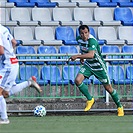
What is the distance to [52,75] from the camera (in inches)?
576

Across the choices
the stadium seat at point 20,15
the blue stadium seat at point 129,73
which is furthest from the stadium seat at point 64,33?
the blue stadium seat at point 129,73

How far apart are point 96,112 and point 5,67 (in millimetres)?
4236

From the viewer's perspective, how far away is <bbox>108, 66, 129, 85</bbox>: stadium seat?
1473 centimetres

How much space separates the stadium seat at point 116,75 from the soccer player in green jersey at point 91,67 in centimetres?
139

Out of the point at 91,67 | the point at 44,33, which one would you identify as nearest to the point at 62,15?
the point at 44,33

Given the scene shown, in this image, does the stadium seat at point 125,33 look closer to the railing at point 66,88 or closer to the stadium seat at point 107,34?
the stadium seat at point 107,34

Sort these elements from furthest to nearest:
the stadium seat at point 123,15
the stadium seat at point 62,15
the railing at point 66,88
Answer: the stadium seat at point 123,15 < the stadium seat at point 62,15 < the railing at point 66,88

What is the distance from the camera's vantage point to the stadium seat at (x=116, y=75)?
48.3ft

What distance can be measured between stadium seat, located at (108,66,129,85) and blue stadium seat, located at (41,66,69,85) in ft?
3.40

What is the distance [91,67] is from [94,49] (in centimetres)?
51

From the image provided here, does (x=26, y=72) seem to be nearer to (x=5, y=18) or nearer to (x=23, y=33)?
(x=23, y=33)

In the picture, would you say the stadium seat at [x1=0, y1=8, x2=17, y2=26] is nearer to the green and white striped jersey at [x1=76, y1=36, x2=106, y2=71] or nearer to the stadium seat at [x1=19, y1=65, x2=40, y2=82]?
the stadium seat at [x1=19, y1=65, x2=40, y2=82]

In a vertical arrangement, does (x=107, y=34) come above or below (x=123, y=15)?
below
